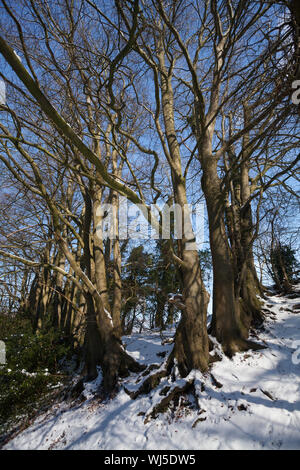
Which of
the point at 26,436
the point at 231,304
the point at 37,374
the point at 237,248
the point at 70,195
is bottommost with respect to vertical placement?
the point at 26,436

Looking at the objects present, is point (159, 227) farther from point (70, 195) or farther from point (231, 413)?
point (70, 195)

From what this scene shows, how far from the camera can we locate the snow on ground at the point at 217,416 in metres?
2.71

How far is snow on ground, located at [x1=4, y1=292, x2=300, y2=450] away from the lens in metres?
2.71

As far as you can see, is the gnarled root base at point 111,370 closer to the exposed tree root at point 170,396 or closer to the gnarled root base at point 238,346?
the exposed tree root at point 170,396

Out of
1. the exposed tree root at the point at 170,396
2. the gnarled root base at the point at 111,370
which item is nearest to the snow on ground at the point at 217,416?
the exposed tree root at the point at 170,396

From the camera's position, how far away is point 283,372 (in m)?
3.45

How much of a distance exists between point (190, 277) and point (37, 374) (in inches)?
196

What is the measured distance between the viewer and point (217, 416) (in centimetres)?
306

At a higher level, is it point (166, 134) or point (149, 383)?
point (166, 134)

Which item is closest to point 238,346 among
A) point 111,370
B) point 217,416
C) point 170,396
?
point 217,416

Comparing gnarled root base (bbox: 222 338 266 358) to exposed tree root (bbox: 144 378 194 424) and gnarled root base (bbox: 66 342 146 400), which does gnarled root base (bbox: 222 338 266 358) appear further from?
gnarled root base (bbox: 66 342 146 400)

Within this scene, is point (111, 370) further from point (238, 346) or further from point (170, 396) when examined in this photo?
point (238, 346)

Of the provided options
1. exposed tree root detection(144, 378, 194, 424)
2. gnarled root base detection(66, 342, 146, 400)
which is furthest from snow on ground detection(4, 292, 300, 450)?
gnarled root base detection(66, 342, 146, 400)

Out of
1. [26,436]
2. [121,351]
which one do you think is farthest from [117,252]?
[26,436]
